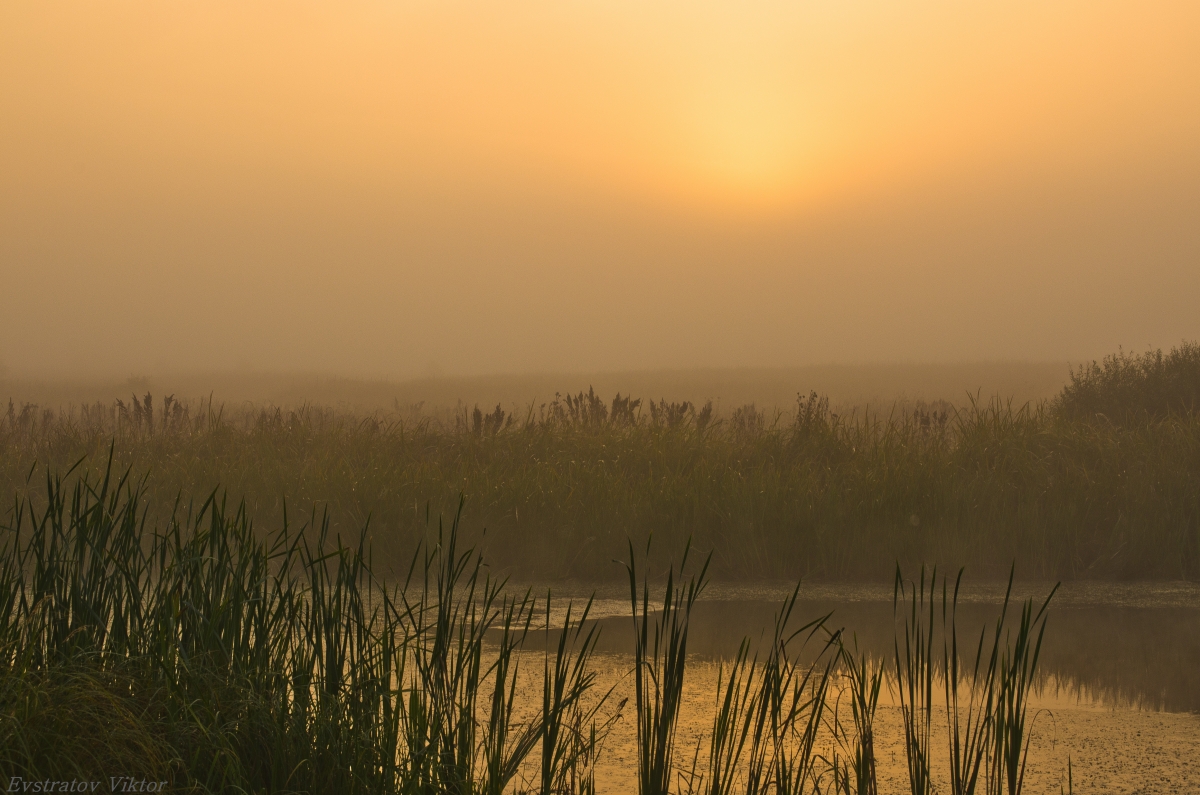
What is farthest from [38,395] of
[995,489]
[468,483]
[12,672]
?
[12,672]

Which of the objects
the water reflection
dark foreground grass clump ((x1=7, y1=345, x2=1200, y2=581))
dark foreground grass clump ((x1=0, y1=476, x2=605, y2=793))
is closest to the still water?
the water reflection

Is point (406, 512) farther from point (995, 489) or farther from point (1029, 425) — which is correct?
point (1029, 425)

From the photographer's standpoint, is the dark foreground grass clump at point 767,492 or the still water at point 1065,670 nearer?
the still water at point 1065,670

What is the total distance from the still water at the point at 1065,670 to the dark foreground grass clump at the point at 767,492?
374 millimetres

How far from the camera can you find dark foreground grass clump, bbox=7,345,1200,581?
6355 millimetres

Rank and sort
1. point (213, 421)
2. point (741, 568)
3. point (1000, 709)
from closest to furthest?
1. point (1000, 709)
2. point (741, 568)
3. point (213, 421)

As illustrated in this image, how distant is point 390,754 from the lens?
242 cm

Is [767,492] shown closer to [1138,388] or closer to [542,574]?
[542,574]

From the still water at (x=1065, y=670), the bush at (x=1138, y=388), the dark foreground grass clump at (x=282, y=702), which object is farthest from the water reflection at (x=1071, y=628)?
the bush at (x=1138, y=388)

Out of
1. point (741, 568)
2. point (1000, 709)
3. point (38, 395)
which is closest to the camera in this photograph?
point (1000, 709)

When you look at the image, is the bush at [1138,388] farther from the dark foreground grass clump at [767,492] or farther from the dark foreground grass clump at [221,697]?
the dark foreground grass clump at [221,697]

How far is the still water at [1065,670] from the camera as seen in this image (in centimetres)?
327

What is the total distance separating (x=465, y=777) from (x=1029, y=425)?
632 cm

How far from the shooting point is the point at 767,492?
656 cm
